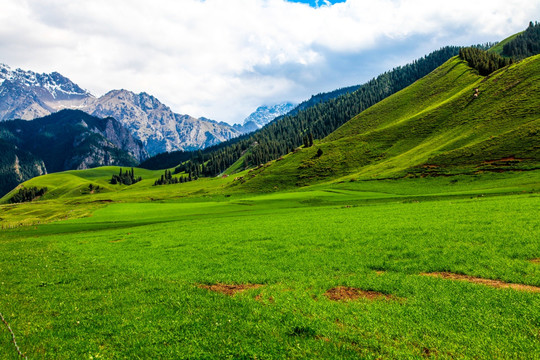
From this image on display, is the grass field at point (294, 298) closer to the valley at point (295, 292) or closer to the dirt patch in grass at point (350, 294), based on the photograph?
the valley at point (295, 292)

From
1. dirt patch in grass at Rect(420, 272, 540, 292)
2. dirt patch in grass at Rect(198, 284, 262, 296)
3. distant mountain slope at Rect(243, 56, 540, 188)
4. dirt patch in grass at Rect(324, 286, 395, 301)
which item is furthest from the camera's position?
distant mountain slope at Rect(243, 56, 540, 188)

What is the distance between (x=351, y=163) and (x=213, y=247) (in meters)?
111

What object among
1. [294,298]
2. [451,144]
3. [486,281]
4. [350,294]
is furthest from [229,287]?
[451,144]

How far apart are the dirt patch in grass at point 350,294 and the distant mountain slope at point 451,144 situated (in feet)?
256

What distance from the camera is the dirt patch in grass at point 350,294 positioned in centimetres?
1348

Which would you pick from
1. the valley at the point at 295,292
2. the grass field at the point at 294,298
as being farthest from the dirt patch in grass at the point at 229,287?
the grass field at the point at 294,298

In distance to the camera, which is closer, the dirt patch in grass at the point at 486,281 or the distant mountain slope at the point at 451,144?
the dirt patch in grass at the point at 486,281

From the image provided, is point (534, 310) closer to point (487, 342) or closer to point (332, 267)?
point (487, 342)

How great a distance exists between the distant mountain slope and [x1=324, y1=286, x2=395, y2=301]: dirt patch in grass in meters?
78.1

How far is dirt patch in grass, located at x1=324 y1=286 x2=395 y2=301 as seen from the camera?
44.2 feet

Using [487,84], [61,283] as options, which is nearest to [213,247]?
[61,283]

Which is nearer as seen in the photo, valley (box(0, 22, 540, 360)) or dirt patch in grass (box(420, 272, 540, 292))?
valley (box(0, 22, 540, 360))

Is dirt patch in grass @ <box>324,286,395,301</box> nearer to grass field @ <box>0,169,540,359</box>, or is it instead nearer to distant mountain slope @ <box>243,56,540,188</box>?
grass field @ <box>0,169,540,359</box>

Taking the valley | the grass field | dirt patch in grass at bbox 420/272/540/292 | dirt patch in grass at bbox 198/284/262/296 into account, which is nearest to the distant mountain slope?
the valley
